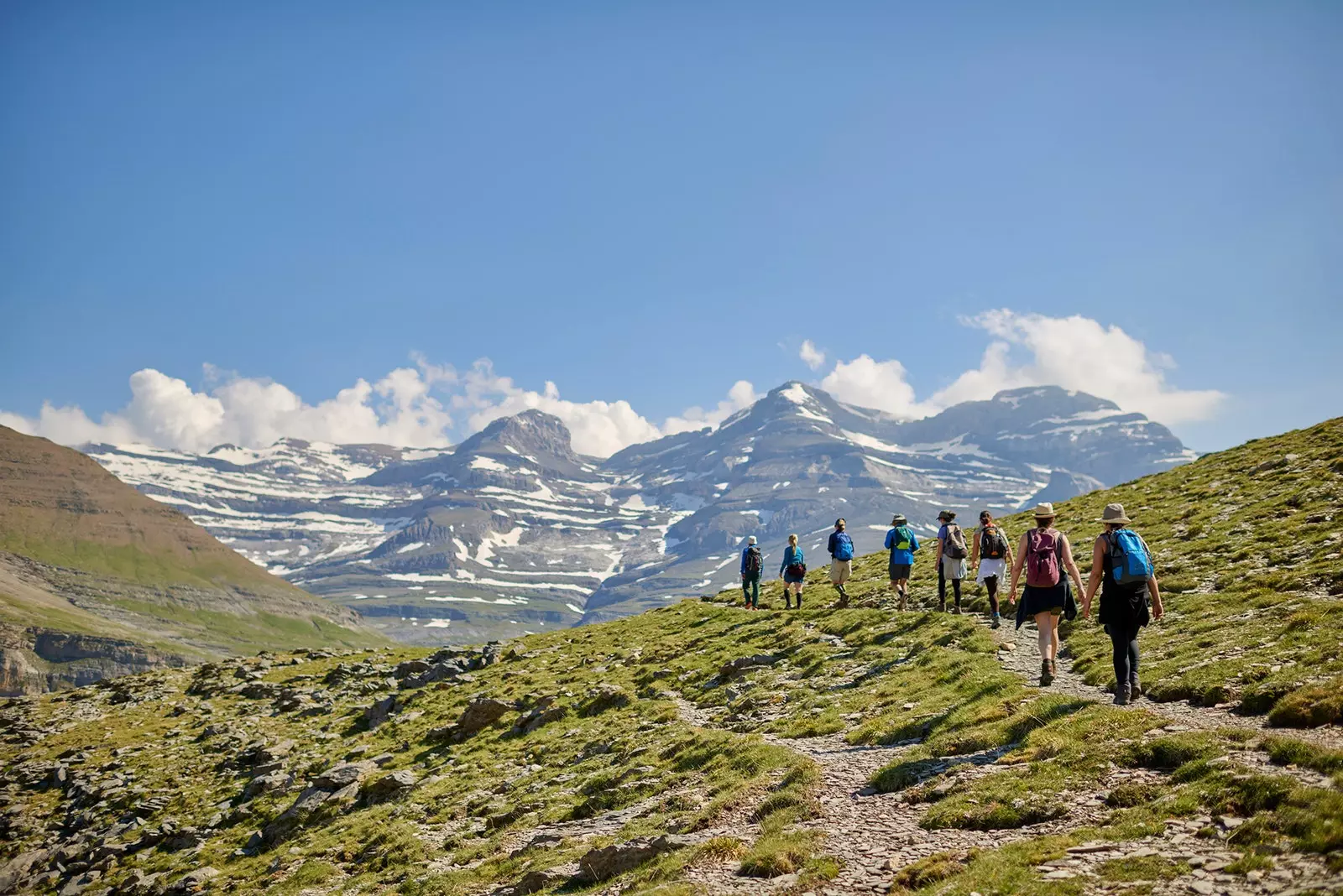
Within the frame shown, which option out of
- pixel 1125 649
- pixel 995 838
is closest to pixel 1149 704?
pixel 1125 649

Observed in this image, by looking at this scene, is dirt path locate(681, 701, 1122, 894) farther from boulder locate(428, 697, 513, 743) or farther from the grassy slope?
boulder locate(428, 697, 513, 743)

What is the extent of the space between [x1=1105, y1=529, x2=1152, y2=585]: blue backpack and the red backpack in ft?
6.50

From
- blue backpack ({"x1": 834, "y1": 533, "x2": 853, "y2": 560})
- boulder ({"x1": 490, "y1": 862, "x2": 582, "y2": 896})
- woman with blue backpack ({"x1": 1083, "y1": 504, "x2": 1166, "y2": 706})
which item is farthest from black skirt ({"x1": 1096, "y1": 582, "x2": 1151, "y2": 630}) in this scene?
blue backpack ({"x1": 834, "y1": 533, "x2": 853, "y2": 560})

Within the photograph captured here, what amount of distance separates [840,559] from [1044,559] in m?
20.3

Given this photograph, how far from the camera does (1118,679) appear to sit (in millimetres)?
17391

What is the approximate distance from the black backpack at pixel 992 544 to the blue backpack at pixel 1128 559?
32.9 ft

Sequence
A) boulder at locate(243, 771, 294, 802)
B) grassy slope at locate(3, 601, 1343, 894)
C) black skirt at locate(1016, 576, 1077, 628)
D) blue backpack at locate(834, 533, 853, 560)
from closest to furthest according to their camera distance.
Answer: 1. grassy slope at locate(3, 601, 1343, 894)
2. black skirt at locate(1016, 576, 1077, 628)
3. boulder at locate(243, 771, 294, 802)
4. blue backpack at locate(834, 533, 853, 560)

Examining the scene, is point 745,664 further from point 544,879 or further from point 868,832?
point 868,832

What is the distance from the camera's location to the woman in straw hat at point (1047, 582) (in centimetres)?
1991

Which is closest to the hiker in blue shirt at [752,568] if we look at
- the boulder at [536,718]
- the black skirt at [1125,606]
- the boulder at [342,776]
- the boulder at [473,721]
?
the boulder at [536,718]

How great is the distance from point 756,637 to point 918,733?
18.2 meters

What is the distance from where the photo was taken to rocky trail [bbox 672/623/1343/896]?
980cm

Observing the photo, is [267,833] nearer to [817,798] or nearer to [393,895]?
[393,895]

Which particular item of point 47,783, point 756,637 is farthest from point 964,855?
point 47,783
